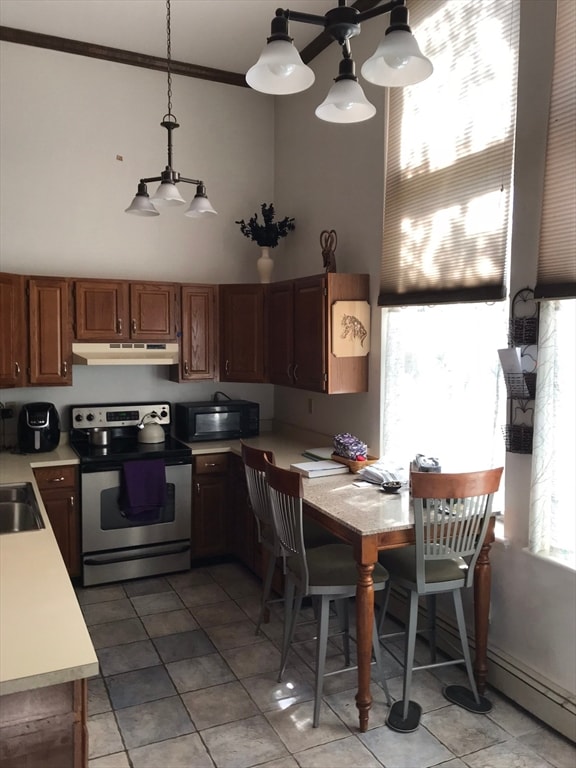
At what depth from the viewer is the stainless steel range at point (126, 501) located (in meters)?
3.85

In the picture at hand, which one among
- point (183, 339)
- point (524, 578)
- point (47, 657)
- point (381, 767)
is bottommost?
point (381, 767)

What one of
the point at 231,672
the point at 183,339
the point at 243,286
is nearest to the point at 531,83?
the point at 243,286

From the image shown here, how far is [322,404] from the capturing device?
431cm

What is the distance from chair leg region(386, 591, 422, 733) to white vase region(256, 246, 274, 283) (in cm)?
273

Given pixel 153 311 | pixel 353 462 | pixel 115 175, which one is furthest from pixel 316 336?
pixel 115 175

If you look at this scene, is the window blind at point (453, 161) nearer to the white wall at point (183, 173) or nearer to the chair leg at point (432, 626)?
the white wall at point (183, 173)

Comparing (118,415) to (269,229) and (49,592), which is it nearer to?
(269,229)

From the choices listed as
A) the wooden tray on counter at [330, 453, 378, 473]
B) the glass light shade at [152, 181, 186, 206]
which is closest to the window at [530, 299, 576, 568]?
the wooden tray on counter at [330, 453, 378, 473]

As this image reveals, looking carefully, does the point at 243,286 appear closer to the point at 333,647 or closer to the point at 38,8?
the point at 38,8

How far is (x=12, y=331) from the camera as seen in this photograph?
3.78m

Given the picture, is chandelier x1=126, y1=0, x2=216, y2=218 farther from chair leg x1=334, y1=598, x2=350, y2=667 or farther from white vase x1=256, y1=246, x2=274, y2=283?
chair leg x1=334, y1=598, x2=350, y2=667

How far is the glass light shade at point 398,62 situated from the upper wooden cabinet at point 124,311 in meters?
2.66

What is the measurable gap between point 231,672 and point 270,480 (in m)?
1.01

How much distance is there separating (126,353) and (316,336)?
1.33 metres
